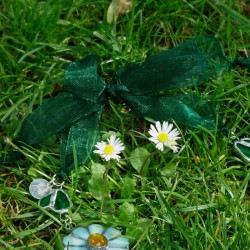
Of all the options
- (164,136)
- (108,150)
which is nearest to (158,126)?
(164,136)

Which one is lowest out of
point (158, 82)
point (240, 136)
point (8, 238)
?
point (8, 238)

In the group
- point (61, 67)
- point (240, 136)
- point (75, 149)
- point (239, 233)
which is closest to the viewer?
point (239, 233)

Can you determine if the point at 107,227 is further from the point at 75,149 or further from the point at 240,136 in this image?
the point at 240,136

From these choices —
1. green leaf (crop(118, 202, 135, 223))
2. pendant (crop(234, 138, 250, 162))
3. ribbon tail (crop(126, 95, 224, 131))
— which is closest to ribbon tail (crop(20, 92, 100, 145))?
ribbon tail (crop(126, 95, 224, 131))

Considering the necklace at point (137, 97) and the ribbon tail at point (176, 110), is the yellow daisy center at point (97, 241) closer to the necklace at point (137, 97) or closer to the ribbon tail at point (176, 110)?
the necklace at point (137, 97)

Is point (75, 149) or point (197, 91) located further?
point (197, 91)

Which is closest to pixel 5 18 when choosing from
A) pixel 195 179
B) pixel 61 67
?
pixel 61 67

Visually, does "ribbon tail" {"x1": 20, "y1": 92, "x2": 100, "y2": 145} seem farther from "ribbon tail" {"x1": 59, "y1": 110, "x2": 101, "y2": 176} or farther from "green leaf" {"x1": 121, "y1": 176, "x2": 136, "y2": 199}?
"green leaf" {"x1": 121, "y1": 176, "x2": 136, "y2": 199}
